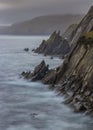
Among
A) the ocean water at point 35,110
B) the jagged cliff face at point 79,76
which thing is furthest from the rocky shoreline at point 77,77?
the ocean water at point 35,110

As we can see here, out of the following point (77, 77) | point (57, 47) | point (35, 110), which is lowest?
point (35, 110)

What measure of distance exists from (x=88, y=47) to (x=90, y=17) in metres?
55.6

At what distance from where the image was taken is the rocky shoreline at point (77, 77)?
53897mm

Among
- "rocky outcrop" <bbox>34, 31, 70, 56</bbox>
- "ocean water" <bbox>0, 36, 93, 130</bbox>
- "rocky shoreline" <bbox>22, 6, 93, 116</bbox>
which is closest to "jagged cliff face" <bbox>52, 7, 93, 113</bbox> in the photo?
"rocky shoreline" <bbox>22, 6, 93, 116</bbox>

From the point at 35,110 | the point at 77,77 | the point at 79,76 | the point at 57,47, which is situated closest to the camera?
the point at 35,110

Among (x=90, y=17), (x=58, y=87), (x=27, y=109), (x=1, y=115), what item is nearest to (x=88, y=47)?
(x=58, y=87)

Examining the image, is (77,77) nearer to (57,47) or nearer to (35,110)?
(35,110)

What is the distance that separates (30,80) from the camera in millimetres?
75938

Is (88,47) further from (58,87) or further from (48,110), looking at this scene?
(48,110)

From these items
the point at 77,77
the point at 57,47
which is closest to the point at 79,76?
the point at 77,77

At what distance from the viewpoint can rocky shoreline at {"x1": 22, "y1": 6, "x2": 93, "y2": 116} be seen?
53.9 metres

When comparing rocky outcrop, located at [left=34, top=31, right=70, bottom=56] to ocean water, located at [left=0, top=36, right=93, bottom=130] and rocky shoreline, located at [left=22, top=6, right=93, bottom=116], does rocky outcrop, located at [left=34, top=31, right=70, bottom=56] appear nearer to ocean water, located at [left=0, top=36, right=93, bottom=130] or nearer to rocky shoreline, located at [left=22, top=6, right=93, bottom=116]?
rocky shoreline, located at [left=22, top=6, right=93, bottom=116]

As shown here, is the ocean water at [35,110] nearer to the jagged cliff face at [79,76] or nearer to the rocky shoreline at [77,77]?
Result: the rocky shoreline at [77,77]

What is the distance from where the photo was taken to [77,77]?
6231 cm
